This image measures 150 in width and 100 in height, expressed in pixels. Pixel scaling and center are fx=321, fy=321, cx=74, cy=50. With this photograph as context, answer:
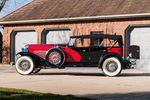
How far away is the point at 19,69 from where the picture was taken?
14.8 metres

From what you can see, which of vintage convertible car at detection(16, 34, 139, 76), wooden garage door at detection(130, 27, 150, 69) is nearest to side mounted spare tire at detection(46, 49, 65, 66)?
vintage convertible car at detection(16, 34, 139, 76)

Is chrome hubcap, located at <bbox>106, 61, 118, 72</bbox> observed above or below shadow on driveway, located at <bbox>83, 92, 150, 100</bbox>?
above

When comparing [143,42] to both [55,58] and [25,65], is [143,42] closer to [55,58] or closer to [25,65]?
[55,58]

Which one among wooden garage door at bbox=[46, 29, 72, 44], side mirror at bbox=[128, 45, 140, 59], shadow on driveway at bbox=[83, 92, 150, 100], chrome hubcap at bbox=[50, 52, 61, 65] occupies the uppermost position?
wooden garage door at bbox=[46, 29, 72, 44]

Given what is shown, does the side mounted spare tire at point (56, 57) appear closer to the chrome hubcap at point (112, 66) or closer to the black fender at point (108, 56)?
the black fender at point (108, 56)

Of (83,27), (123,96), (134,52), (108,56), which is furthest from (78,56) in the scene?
(83,27)

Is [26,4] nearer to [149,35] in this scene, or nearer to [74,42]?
[149,35]

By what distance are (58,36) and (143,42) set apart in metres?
6.56

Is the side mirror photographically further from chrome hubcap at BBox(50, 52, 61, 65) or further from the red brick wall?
the red brick wall

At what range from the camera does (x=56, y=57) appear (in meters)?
14.2

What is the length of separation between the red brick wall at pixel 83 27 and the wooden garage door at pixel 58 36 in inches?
17.2

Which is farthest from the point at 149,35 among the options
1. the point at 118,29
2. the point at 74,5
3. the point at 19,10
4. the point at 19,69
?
the point at 19,10

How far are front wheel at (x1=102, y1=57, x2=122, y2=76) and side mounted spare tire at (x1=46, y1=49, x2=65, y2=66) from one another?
6.18 ft

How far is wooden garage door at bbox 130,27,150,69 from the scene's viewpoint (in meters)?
20.8
